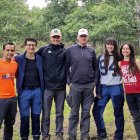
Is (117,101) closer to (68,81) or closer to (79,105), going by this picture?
(79,105)

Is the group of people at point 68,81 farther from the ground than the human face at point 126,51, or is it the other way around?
the human face at point 126,51

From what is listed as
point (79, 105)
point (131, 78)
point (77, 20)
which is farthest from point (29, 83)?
point (77, 20)

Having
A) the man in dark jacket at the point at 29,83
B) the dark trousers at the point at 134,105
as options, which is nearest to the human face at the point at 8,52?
the man in dark jacket at the point at 29,83

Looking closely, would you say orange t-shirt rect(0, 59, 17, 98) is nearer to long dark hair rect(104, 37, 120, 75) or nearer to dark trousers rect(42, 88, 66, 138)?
dark trousers rect(42, 88, 66, 138)

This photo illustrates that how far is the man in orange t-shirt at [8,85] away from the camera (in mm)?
5543

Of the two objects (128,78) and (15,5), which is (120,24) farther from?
(15,5)

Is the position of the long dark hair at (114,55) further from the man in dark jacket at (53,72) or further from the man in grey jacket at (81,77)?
the man in dark jacket at (53,72)

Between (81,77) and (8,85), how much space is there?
1286 mm

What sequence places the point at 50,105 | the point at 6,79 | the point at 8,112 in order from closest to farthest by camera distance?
the point at 6,79 < the point at 8,112 < the point at 50,105

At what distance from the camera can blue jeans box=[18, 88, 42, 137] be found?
5.86 meters

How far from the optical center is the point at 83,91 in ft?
20.2

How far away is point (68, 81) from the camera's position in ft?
20.2

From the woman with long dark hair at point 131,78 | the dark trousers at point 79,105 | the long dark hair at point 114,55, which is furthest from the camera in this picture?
the dark trousers at point 79,105

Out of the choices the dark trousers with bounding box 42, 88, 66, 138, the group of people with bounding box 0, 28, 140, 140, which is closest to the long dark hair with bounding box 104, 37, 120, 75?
the group of people with bounding box 0, 28, 140, 140
